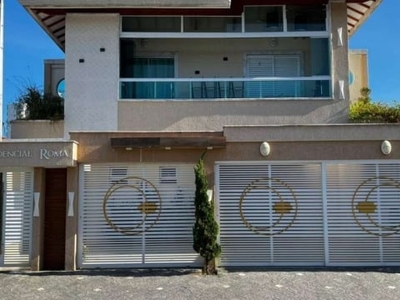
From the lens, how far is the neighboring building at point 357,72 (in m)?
20.7

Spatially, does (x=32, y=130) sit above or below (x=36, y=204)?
above

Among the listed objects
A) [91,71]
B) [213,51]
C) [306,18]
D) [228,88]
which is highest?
[306,18]

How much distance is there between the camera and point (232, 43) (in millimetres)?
18984

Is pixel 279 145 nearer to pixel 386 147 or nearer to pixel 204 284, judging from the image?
pixel 386 147

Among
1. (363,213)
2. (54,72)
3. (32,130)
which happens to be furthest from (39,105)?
(363,213)

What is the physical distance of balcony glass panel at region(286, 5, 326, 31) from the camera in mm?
17828

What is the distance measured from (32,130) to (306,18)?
10.2 m

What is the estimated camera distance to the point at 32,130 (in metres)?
17.2

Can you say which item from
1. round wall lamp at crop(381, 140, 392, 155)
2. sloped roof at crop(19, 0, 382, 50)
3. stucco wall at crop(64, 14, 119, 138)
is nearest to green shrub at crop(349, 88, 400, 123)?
round wall lamp at crop(381, 140, 392, 155)

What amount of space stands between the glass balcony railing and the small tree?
4997 millimetres

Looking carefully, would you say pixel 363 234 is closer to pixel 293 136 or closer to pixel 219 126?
pixel 293 136

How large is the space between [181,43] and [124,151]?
6686 millimetres

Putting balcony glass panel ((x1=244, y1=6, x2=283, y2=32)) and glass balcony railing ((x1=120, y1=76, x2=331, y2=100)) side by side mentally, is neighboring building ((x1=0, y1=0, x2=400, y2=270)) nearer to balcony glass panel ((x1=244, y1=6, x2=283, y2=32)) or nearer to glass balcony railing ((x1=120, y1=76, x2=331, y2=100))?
glass balcony railing ((x1=120, y1=76, x2=331, y2=100))

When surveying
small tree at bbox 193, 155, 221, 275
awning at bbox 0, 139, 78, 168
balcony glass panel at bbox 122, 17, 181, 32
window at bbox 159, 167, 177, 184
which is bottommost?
small tree at bbox 193, 155, 221, 275
